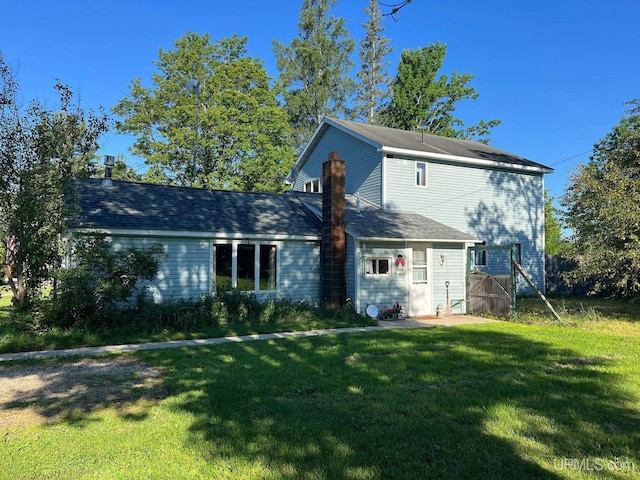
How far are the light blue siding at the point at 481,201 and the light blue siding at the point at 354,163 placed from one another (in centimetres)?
61

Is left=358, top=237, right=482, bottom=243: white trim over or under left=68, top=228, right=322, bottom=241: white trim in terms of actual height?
under

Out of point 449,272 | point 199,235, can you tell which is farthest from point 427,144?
point 199,235

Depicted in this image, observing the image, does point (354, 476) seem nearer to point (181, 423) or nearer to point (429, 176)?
point (181, 423)

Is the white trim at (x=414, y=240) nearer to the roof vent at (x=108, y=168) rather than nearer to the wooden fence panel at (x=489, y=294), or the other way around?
the wooden fence panel at (x=489, y=294)

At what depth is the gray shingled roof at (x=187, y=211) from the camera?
39.0 feet

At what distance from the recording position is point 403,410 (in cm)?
495

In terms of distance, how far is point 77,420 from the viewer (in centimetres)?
474

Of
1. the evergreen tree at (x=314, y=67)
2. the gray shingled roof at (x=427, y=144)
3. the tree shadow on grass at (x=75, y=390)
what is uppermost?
the evergreen tree at (x=314, y=67)

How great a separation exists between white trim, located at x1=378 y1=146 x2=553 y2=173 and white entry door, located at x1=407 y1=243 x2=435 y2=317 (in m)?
4.55

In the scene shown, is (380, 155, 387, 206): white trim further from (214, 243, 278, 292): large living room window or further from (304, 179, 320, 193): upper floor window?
(214, 243, 278, 292): large living room window

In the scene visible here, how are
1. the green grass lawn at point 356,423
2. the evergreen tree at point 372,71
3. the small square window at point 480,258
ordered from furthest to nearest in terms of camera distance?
the evergreen tree at point 372,71
the small square window at point 480,258
the green grass lawn at point 356,423

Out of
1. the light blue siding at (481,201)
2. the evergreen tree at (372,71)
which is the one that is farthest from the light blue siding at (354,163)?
the evergreen tree at (372,71)

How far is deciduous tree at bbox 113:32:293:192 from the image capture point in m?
29.2

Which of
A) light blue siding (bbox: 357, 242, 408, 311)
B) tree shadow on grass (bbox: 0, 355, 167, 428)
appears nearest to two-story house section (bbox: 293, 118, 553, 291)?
light blue siding (bbox: 357, 242, 408, 311)
